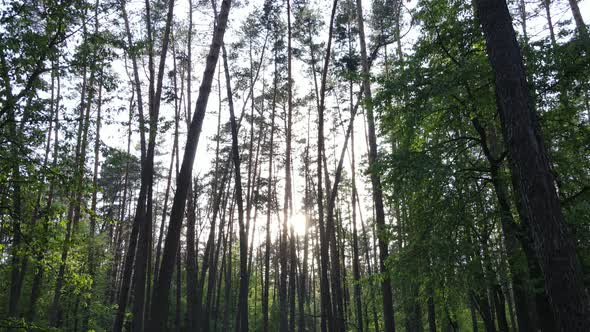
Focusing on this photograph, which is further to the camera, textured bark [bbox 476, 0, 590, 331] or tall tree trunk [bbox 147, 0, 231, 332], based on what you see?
tall tree trunk [bbox 147, 0, 231, 332]

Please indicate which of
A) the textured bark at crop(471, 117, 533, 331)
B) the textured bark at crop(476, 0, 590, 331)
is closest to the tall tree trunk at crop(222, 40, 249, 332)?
the textured bark at crop(471, 117, 533, 331)

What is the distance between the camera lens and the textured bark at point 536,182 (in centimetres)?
365

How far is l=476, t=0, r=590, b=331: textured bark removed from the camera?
3654 millimetres

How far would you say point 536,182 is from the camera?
13.0ft

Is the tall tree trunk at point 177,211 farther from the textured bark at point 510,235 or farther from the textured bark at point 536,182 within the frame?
the textured bark at point 510,235

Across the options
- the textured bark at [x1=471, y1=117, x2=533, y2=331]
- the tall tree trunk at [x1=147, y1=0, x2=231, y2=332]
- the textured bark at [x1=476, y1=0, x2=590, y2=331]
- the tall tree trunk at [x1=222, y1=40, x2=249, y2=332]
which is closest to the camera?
the textured bark at [x1=476, y1=0, x2=590, y2=331]

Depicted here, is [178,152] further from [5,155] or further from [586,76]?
[586,76]

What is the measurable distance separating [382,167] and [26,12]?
6616mm

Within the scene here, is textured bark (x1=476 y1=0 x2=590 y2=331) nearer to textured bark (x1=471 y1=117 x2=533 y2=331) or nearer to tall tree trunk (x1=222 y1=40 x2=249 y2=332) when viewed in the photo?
textured bark (x1=471 y1=117 x2=533 y2=331)

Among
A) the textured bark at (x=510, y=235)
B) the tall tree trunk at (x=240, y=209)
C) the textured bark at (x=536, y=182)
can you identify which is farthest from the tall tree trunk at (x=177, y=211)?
the tall tree trunk at (x=240, y=209)

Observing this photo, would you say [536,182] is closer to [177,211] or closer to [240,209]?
[177,211]

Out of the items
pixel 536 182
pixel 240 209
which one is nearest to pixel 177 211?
pixel 536 182

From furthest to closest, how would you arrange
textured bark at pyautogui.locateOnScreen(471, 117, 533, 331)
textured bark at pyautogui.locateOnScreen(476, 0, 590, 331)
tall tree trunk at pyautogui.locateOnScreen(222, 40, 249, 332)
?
tall tree trunk at pyautogui.locateOnScreen(222, 40, 249, 332) < textured bark at pyautogui.locateOnScreen(471, 117, 533, 331) < textured bark at pyautogui.locateOnScreen(476, 0, 590, 331)

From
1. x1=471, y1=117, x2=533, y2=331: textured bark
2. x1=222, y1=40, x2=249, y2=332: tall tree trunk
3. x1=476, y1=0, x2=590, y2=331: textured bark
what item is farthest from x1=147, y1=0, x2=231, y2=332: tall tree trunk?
x1=222, y1=40, x2=249, y2=332: tall tree trunk
